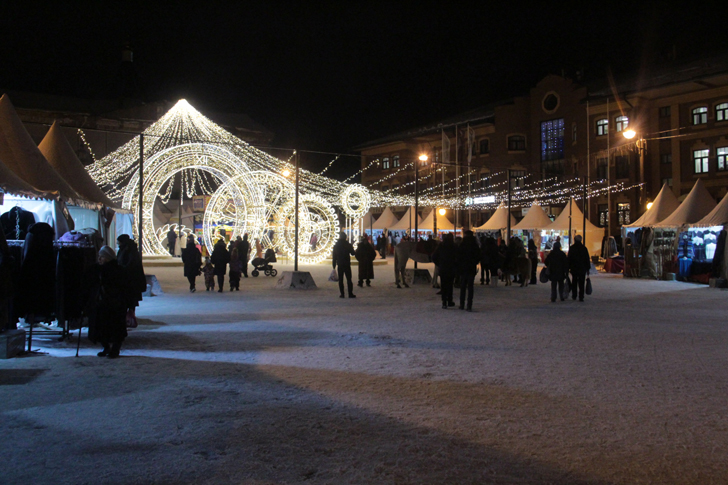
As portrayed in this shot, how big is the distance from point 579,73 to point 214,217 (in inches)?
1227

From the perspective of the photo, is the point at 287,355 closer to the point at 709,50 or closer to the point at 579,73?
the point at 709,50

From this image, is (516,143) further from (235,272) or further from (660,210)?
(235,272)

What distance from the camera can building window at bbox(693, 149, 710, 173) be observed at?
32.2 metres

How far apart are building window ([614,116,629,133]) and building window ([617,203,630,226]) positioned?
4754mm

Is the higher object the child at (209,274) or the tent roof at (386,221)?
the tent roof at (386,221)

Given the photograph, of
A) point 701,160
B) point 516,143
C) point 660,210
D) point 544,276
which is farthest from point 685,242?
point 516,143

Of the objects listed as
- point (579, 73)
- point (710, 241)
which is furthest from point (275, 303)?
point (579, 73)

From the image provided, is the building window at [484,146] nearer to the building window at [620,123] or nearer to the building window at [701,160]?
the building window at [620,123]

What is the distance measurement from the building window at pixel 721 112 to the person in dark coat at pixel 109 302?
112 feet

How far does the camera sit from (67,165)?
1176 centimetres

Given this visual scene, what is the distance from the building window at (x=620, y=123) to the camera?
1390 inches

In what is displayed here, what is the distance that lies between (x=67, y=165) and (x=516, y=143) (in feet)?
124

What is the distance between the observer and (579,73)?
139 ft

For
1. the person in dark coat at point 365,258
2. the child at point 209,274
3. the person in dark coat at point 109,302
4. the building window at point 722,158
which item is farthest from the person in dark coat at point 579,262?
the building window at point 722,158
